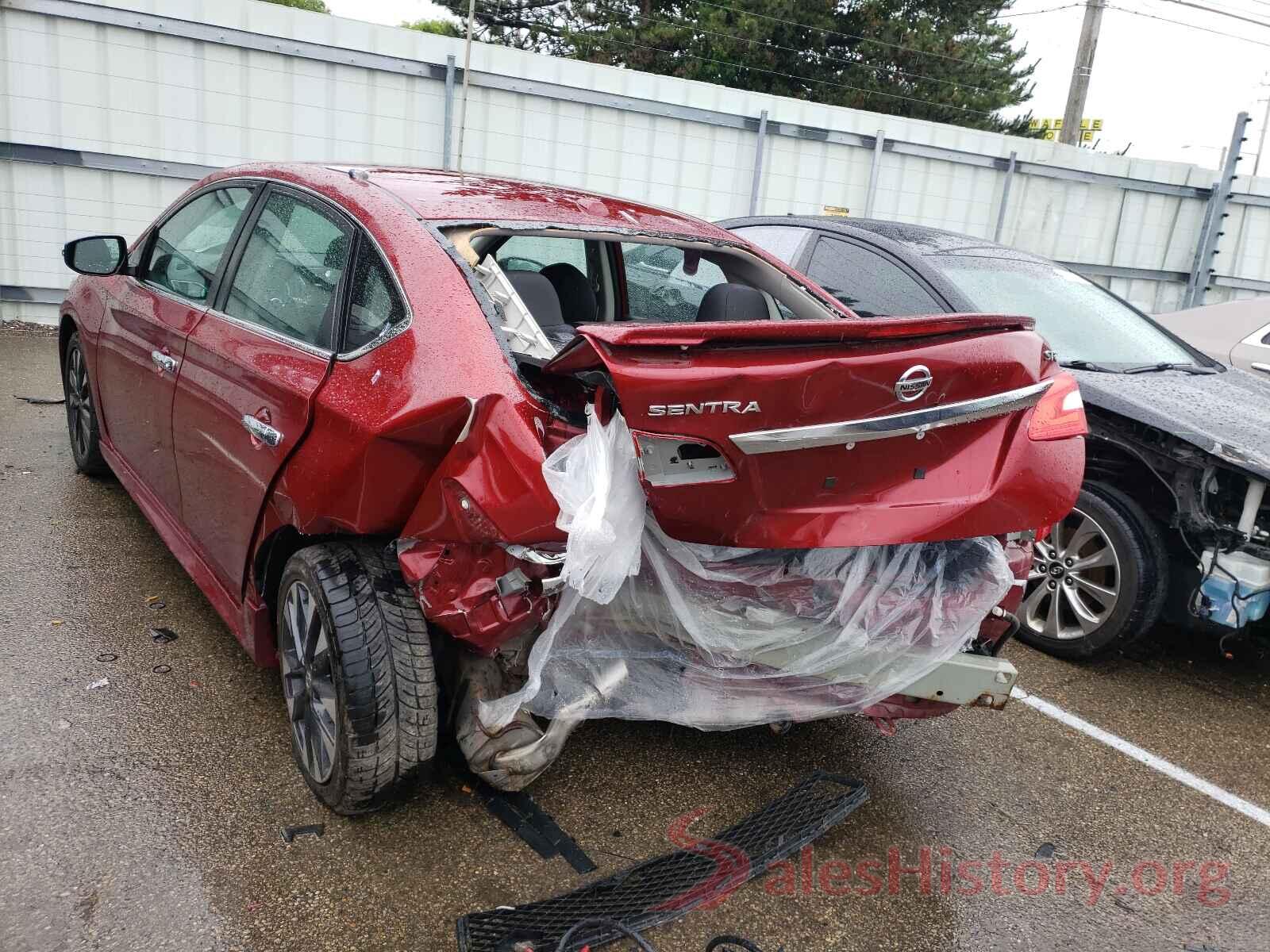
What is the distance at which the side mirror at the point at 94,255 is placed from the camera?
3.79 metres

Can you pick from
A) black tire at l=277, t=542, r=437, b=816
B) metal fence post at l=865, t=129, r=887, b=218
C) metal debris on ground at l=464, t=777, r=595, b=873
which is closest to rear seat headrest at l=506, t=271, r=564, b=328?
black tire at l=277, t=542, r=437, b=816

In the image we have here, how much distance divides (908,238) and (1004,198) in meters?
7.93

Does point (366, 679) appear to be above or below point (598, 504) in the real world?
below

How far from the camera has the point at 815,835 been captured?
8.50ft

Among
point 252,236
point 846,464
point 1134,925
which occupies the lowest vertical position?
point 1134,925

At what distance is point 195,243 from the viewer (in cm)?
347

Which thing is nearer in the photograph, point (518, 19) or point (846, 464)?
point (846, 464)

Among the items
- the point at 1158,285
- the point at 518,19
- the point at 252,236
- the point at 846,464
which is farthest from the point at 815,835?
the point at 518,19

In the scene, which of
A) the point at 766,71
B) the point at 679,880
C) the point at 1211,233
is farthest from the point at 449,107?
the point at 766,71

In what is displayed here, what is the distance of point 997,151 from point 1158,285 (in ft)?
10.8

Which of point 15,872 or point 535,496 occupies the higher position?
point 535,496

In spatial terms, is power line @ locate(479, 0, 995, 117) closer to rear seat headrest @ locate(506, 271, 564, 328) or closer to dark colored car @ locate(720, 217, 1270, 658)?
dark colored car @ locate(720, 217, 1270, 658)

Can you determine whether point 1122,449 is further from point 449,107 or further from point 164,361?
point 449,107

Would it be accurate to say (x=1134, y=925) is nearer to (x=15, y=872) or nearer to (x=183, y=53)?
(x=15, y=872)
